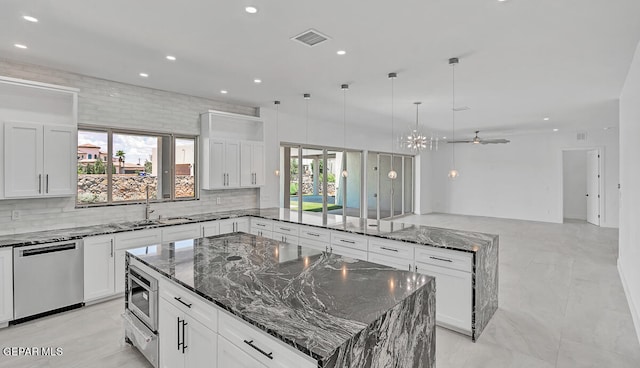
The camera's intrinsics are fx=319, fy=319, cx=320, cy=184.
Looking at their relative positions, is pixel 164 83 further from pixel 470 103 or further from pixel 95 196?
pixel 470 103

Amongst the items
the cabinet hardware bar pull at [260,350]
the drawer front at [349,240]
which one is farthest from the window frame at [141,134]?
the cabinet hardware bar pull at [260,350]

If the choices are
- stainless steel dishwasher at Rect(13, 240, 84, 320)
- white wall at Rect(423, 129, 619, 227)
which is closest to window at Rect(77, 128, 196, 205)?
stainless steel dishwasher at Rect(13, 240, 84, 320)

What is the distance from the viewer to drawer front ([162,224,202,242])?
452 cm

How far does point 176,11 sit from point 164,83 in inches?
91.6

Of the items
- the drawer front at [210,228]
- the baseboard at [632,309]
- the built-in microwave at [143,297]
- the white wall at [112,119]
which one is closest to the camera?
the built-in microwave at [143,297]

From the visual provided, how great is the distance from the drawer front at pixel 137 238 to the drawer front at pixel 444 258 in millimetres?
3468

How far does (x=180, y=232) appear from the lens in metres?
4.66

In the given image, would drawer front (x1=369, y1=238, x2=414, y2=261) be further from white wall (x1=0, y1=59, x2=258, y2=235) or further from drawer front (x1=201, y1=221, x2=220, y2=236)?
white wall (x1=0, y1=59, x2=258, y2=235)

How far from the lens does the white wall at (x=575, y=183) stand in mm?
10469

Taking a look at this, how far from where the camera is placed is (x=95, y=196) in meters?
4.51

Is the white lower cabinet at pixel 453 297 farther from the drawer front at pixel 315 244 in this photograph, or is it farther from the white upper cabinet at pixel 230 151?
the white upper cabinet at pixel 230 151

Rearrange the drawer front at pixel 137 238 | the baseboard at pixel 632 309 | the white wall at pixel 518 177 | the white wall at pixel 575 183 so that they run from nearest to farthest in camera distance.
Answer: the baseboard at pixel 632 309 < the drawer front at pixel 137 238 < the white wall at pixel 518 177 < the white wall at pixel 575 183

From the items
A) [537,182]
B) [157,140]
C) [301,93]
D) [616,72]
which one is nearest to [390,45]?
[301,93]

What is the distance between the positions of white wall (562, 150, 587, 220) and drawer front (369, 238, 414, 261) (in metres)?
10.1
